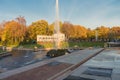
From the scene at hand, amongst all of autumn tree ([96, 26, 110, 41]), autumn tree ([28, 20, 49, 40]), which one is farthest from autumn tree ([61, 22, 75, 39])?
autumn tree ([96, 26, 110, 41])

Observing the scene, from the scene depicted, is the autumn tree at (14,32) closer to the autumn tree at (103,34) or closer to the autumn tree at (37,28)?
the autumn tree at (37,28)

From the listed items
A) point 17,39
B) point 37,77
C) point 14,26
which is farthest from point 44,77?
point 17,39

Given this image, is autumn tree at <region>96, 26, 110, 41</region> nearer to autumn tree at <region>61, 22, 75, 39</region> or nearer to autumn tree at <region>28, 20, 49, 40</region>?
autumn tree at <region>61, 22, 75, 39</region>

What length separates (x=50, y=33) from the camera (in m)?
62.7

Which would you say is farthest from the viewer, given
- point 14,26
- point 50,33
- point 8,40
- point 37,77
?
point 50,33

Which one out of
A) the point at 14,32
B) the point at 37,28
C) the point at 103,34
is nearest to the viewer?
the point at 14,32

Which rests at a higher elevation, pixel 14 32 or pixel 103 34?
pixel 14 32

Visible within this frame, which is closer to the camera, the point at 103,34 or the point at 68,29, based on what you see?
the point at 68,29

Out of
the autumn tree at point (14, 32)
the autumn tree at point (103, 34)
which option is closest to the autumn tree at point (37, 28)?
the autumn tree at point (14, 32)

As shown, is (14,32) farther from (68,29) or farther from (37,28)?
(68,29)

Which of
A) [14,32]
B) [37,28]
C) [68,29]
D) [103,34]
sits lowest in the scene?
[103,34]

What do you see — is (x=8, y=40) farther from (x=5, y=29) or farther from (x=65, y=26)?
(x=65, y=26)

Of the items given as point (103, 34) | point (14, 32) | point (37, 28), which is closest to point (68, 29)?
point (37, 28)

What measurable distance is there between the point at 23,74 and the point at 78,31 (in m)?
58.1
